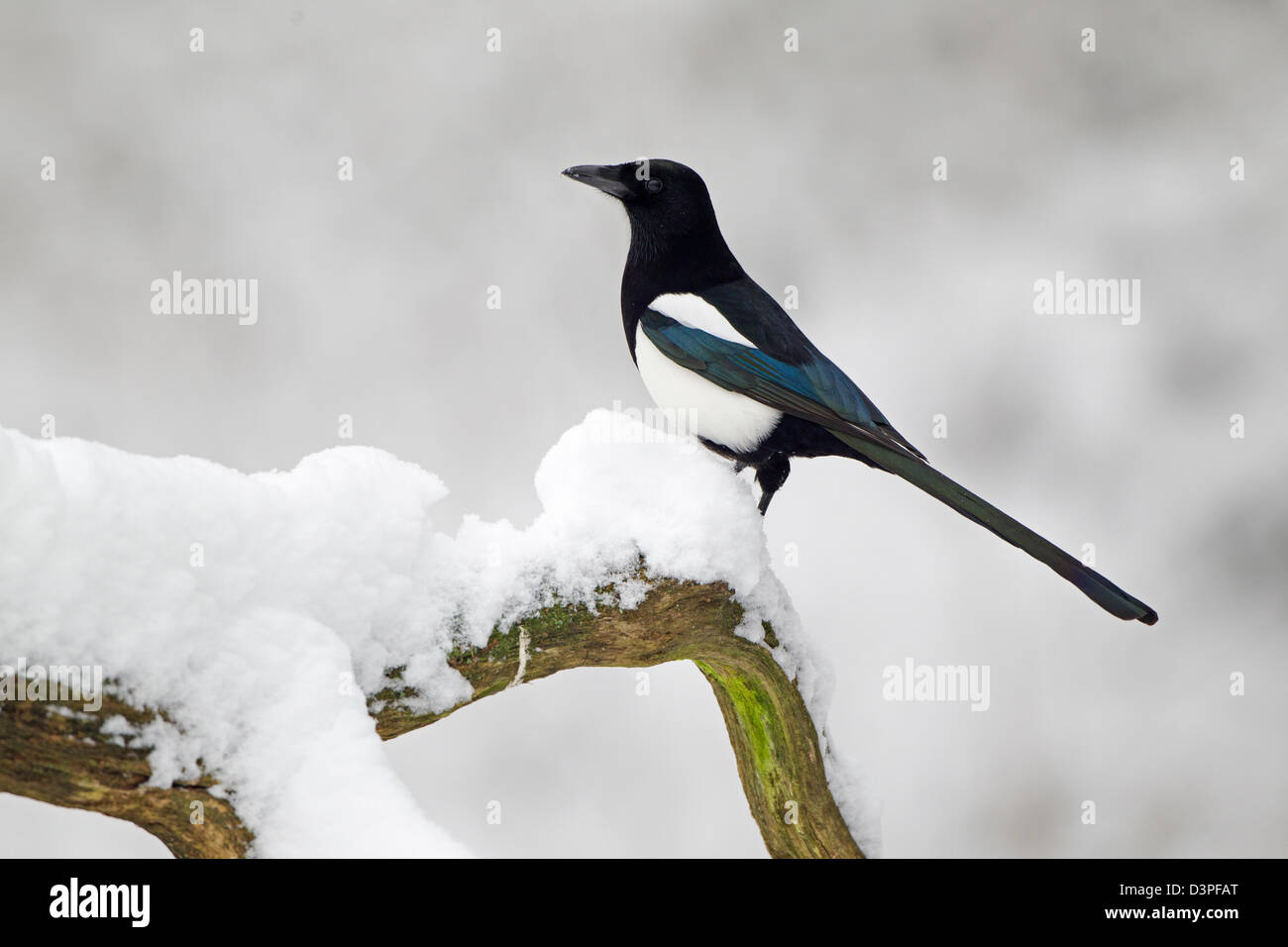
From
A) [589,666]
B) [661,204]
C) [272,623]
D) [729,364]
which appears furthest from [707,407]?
[272,623]

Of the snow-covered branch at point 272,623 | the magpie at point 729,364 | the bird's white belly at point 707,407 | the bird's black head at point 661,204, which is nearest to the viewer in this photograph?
the snow-covered branch at point 272,623

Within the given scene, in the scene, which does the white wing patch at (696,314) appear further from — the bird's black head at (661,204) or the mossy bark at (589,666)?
the mossy bark at (589,666)

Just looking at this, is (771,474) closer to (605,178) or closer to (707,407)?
(707,407)

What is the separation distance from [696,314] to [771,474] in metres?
0.34

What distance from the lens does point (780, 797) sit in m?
1.91

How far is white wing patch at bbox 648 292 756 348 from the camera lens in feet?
6.31

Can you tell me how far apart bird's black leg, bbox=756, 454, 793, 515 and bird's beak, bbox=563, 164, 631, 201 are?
0.60 m

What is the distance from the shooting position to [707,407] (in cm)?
193

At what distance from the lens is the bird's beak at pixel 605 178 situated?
6.75 feet

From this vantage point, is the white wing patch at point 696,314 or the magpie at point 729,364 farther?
the white wing patch at point 696,314

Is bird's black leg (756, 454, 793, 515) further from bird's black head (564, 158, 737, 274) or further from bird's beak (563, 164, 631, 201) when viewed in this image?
bird's beak (563, 164, 631, 201)

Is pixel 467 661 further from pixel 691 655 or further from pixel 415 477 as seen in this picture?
pixel 691 655

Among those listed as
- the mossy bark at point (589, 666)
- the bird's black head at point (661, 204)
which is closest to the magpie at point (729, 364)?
the bird's black head at point (661, 204)
